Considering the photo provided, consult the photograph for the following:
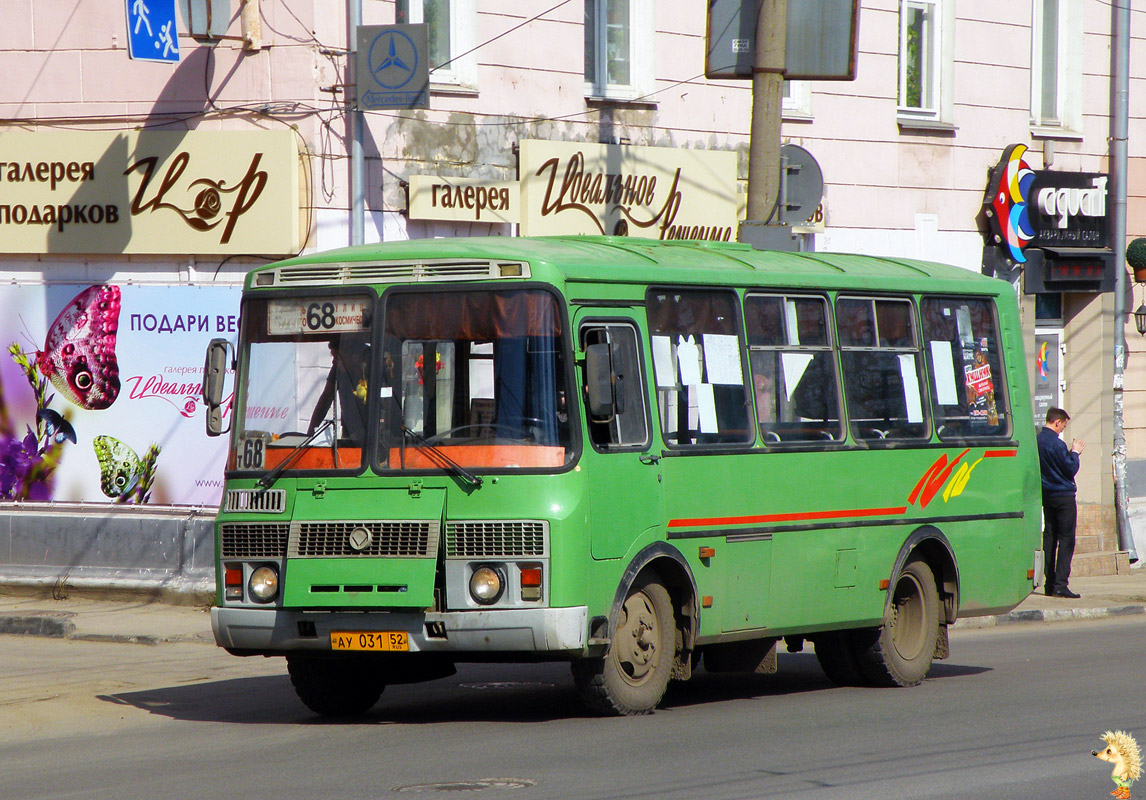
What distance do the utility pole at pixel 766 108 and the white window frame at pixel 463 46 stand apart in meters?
3.25

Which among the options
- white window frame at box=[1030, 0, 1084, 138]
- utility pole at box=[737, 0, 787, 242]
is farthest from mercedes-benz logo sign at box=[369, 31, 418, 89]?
white window frame at box=[1030, 0, 1084, 138]

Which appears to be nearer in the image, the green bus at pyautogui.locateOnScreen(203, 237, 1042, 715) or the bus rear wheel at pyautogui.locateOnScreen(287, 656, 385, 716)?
the green bus at pyautogui.locateOnScreen(203, 237, 1042, 715)

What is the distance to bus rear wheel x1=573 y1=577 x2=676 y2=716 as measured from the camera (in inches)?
367

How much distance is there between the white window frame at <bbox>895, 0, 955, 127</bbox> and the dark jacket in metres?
4.82

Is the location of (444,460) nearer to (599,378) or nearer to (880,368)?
(599,378)

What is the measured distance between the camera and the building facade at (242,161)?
1569 centimetres

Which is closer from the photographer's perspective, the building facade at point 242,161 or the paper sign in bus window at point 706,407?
the paper sign in bus window at point 706,407

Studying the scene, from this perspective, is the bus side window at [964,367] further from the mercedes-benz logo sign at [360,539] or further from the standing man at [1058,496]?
the standing man at [1058,496]

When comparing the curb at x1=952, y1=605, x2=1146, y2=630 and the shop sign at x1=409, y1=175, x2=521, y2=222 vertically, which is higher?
the shop sign at x1=409, y1=175, x2=521, y2=222

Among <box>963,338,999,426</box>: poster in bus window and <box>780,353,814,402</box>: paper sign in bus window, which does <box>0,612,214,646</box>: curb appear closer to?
<box>780,353,814,402</box>: paper sign in bus window

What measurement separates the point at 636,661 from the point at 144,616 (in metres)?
6.61

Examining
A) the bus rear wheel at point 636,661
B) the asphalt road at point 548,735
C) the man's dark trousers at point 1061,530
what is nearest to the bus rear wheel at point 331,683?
the asphalt road at point 548,735

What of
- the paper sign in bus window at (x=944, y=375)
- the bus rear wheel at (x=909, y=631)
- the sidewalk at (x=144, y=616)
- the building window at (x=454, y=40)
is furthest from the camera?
the building window at (x=454, y=40)

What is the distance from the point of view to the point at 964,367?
12.2 metres
